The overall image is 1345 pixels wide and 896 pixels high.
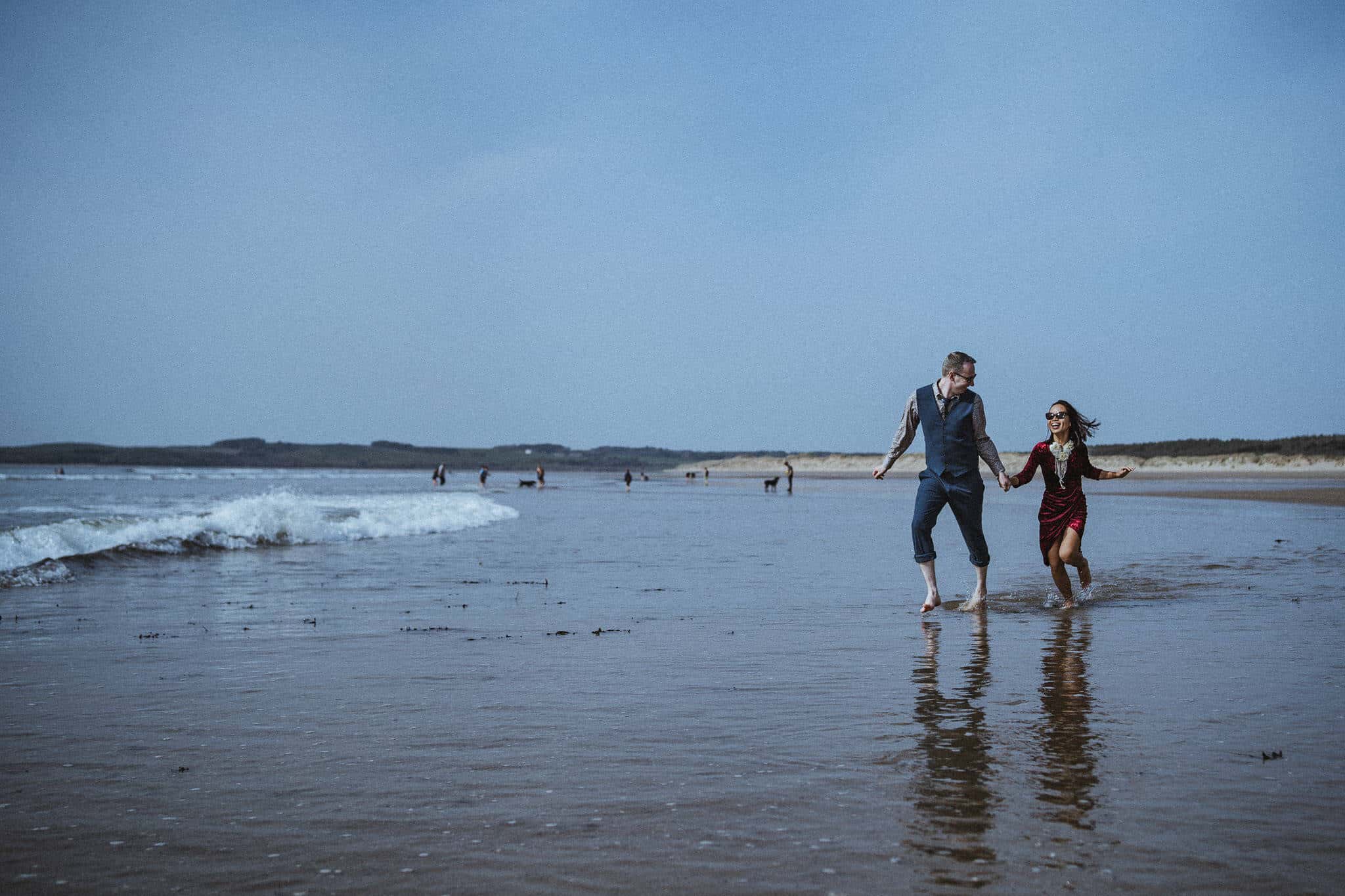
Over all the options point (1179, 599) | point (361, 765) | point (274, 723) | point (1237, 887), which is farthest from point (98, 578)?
point (1237, 887)

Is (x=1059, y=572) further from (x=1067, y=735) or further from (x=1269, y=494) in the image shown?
(x=1269, y=494)

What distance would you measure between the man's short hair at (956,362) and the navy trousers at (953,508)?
96cm

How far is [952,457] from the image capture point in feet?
30.5

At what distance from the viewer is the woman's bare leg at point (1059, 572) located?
9453 millimetres

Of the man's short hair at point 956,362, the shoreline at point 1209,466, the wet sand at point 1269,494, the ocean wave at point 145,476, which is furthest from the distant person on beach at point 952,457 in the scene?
the ocean wave at point 145,476

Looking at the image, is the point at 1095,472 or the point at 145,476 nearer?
the point at 1095,472

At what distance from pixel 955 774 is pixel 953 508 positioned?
542 centimetres

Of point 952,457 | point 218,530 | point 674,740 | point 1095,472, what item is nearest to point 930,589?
point 952,457

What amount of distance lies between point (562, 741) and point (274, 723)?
1.53m

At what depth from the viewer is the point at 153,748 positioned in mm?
4633

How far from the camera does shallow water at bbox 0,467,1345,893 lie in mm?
3221

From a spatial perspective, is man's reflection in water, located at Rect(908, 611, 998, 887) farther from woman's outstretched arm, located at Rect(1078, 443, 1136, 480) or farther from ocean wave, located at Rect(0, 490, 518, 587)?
ocean wave, located at Rect(0, 490, 518, 587)

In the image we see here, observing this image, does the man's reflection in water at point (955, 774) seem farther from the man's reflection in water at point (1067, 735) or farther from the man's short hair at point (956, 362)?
the man's short hair at point (956, 362)

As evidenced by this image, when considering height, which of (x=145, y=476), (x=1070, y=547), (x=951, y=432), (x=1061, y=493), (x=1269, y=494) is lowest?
(x=145, y=476)
